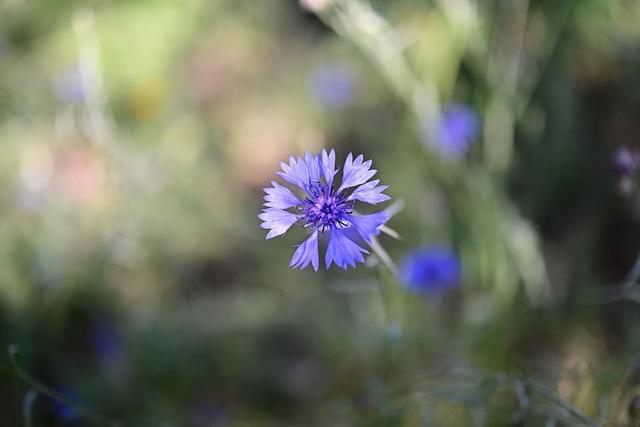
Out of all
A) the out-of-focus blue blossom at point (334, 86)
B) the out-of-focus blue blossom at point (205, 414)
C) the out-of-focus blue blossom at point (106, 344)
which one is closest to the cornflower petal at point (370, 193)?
the out-of-focus blue blossom at point (205, 414)

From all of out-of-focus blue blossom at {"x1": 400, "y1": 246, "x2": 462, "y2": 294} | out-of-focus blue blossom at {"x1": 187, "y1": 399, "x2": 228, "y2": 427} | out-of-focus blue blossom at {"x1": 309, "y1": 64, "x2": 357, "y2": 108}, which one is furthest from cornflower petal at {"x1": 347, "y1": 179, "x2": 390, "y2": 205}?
out-of-focus blue blossom at {"x1": 309, "y1": 64, "x2": 357, "y2": 108}

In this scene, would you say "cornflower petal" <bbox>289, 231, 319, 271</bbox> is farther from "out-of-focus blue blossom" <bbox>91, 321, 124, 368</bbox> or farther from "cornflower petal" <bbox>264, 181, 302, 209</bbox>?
"out-of-focus blue blossom" <bbox>91, 321, 124, 368</bbox>

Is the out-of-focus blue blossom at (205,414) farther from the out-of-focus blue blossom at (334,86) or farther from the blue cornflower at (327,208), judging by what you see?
the out-of-focus blue blossom at (334,86)

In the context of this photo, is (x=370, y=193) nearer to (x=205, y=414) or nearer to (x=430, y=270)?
(x=430, y=270)

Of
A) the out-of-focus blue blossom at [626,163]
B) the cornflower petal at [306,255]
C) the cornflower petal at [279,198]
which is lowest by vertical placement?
the cornflower petal at [306,255]

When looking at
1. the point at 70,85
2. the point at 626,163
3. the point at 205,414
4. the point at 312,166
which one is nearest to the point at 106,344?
the point at 205,414

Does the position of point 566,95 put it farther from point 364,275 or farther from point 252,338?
point 252,338
